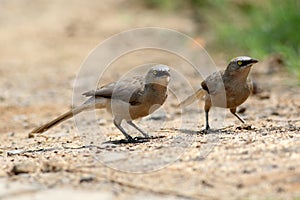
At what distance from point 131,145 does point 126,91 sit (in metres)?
0.72

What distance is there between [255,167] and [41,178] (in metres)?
1.70

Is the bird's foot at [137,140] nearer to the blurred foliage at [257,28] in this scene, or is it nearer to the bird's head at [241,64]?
the bird's head at [241,64]

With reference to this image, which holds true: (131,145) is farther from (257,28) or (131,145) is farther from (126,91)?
(257,28)

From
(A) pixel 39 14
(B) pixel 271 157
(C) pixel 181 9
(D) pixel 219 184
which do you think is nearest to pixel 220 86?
(B) pixel 271 157

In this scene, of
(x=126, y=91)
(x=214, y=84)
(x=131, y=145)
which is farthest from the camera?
(x=214, y=84)

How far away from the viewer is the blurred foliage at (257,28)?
1237cm

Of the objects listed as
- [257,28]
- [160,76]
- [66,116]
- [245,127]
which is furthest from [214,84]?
[257,28]

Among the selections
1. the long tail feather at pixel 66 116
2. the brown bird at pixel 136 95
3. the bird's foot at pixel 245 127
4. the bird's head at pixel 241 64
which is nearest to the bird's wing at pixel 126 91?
the brown bird at pixel 136 95

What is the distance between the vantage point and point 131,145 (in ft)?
22.8

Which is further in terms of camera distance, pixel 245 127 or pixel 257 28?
pixel 257 28

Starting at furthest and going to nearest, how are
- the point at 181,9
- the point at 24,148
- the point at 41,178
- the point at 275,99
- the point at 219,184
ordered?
the point at 181,9 < the point at 275,99 < the point at 24,148 < the point at 41,178 < the point at 219,184

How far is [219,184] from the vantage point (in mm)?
5277

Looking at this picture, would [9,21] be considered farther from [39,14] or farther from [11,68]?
[11,68]

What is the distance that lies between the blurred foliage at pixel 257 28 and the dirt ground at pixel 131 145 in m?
0.33
